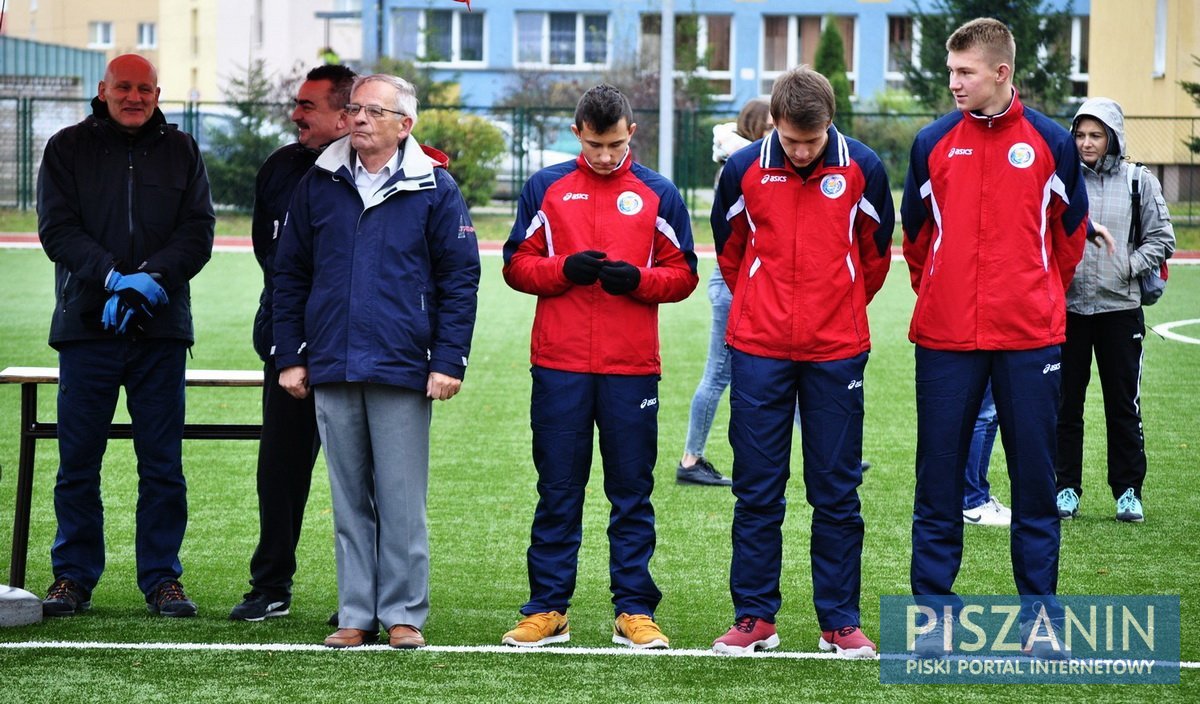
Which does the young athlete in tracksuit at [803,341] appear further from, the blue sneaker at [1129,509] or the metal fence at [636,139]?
the metal fence at [636,139]

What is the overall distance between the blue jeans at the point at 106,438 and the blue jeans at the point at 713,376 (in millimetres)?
2897

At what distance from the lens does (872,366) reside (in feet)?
39.5

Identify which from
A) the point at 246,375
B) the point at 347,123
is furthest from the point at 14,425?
the point at 347,123

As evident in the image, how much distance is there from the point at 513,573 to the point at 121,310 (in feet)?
6.16

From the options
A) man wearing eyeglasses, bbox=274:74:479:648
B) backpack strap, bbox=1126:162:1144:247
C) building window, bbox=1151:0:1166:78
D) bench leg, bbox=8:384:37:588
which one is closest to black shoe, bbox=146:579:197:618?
bench leg, bbox=8:384:37:588

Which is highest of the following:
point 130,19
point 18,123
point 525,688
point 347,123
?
point 130,19

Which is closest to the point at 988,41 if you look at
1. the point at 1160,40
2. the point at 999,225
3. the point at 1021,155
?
the point at 1021,155

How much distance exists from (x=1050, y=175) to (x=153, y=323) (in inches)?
123

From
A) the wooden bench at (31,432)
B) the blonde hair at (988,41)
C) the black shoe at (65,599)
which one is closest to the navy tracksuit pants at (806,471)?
the blonde hair at (988,41)

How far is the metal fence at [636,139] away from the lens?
84.1 feet

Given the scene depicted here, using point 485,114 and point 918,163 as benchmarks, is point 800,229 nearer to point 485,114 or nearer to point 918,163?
point 918,163

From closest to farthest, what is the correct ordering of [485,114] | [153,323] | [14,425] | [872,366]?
1. [153,323]
2. [14,425]
3. [872,366]
4. [485,114]

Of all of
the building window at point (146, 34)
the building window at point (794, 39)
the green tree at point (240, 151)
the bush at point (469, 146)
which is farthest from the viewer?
the building window at point (146, 34)

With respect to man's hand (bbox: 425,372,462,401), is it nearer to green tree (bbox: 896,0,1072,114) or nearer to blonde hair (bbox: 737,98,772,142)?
blonde hair (bbox: 737,98,772,142)
